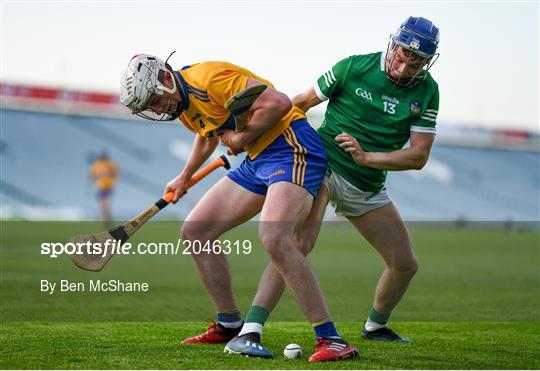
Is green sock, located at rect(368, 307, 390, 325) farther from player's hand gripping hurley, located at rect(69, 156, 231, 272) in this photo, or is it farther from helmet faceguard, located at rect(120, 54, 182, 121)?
helmet faceguard, located at rect(120, 54, 182, 121)

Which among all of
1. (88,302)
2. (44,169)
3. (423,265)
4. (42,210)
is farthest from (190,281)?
(44,169)

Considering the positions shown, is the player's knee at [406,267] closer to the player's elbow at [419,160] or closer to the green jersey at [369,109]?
the green jersey at [369,109]

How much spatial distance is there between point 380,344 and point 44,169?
32.7 metres

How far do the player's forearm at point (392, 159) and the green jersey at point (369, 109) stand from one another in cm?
18

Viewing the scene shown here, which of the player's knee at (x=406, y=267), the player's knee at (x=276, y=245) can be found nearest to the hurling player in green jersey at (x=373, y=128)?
the player's knee at (x=406, y=267)

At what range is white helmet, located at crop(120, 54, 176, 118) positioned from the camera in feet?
17.0

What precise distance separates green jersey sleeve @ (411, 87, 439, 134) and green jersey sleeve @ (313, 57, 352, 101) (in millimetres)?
550

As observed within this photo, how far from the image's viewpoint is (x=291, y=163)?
530 centimetres

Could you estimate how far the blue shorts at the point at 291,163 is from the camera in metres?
5.29

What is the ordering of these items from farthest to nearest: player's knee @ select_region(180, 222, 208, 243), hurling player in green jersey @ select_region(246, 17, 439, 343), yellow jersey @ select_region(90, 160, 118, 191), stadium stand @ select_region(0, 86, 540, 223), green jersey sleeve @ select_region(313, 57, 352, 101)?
stadium stand @ select_region(0, 86, 540, 223)
yellow jersey @ select_region(90, 160, 118, 191)
green jersey sleeve @ select_region(313, 57, 352, 101)
player's knee @ select_region(180, 222, 208, 243)
hurling player in green jersey @ select_region(246, 17, 439, 343)

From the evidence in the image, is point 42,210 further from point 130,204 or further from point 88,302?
point 88,302

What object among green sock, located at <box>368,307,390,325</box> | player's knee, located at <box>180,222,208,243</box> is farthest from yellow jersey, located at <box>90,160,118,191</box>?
player's knee, located at <box>180,222,208,243</box>

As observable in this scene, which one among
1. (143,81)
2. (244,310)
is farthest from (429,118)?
(244,310)

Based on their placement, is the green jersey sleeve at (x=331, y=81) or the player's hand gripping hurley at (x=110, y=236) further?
the player's hand gripping hurley at (x=110, y=236)
